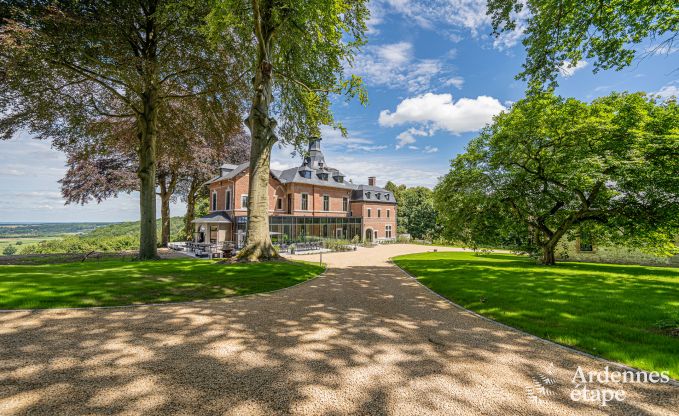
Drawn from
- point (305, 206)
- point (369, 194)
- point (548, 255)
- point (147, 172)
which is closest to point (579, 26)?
point (548, 255)

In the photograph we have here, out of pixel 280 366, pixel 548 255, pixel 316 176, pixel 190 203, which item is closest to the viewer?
pixel 280 366

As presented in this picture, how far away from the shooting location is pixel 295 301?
702 cm

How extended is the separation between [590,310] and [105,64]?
17343mm

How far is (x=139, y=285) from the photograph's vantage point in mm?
7449

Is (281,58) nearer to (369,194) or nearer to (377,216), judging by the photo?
(369,194)

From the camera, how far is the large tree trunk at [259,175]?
1236cm

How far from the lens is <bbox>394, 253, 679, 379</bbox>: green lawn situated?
13.9 feet

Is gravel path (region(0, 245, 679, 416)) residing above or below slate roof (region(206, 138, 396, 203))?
below

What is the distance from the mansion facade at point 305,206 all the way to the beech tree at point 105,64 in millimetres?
12195

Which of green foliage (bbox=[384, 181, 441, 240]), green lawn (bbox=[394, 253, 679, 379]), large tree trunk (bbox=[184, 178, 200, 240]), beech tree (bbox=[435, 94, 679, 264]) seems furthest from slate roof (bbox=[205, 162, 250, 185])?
green foliage (bbox=[384, 181, 441, 240])

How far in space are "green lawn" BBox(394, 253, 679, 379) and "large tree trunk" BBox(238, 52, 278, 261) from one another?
717 centimetres

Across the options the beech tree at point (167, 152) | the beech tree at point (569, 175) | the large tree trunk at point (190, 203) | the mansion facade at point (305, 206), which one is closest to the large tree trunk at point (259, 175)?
the beech tree at point (167, 152)

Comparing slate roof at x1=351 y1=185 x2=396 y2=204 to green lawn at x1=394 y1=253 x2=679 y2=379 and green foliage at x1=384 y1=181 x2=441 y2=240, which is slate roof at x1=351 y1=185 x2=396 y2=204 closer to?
green foliage at x1=384 y1=181 x2=441 y2=240

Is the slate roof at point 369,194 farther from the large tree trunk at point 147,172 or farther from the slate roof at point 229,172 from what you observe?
the large tree trunk at point 147,172
